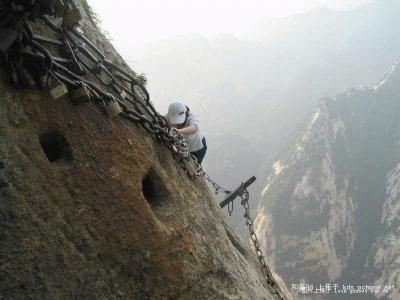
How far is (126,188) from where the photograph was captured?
15.1 ft

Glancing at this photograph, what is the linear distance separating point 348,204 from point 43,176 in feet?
301

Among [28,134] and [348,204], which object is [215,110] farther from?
[28,134]

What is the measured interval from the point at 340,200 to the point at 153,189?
88.7 metres

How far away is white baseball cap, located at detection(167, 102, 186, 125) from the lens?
7441 mm

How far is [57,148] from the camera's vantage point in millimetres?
4305

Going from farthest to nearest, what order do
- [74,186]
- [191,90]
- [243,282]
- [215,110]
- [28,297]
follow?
[191,90] < [215,110] < [243,282] < [74,186] < [28,297]

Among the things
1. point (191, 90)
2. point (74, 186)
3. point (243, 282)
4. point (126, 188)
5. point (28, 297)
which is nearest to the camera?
point (28, 297)

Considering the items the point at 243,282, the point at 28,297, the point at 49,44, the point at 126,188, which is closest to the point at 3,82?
the point at 49,44

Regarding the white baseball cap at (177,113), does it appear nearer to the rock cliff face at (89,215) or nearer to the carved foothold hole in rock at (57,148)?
the rock cliff face at (89,215)

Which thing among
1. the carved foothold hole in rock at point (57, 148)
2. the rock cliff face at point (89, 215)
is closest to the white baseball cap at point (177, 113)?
the rock cliff face at point (89, 215)

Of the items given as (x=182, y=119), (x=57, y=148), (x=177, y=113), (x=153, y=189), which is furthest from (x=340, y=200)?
(x=57, y=148)

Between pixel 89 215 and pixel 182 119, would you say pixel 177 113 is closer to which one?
pixel 182 119

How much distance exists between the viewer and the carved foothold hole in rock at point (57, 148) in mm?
4258

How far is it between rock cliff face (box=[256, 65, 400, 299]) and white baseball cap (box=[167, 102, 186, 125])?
6476 centimetres
